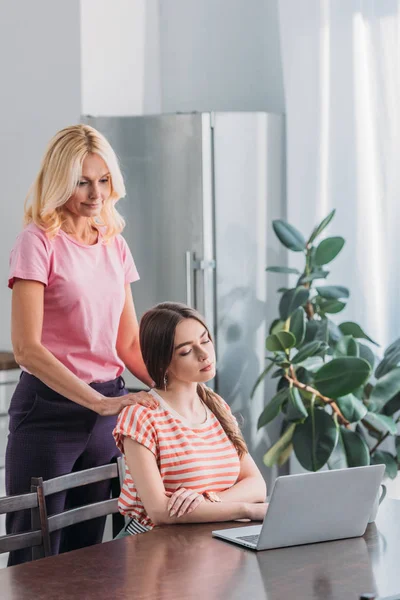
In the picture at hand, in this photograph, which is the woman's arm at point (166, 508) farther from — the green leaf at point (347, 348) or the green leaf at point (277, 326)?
the green leaf at point (277, 326)

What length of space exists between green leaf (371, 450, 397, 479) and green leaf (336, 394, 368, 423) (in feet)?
0.85

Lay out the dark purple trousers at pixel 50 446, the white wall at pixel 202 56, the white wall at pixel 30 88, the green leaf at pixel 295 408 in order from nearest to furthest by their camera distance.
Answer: the dark purple trousers at pixel 50 446, the green leaf at pixel 295 408, the white wall at pixel 30 88, the white wall at pixel 202 56

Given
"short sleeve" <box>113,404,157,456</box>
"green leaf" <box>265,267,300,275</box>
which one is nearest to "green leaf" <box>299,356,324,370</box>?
"green leaf" <box>265,267,300,275</box>

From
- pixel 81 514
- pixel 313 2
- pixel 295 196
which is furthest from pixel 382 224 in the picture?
pixel 81 514

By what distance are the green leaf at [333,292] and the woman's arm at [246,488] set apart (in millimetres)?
1607

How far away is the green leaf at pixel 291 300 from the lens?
3.67 metres

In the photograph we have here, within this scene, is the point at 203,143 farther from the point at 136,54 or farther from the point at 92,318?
the point at 92,318

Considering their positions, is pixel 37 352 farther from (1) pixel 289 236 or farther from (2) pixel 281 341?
(1) pixel 289 236

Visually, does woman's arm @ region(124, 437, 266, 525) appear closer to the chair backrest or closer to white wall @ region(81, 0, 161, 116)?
the chair backrest

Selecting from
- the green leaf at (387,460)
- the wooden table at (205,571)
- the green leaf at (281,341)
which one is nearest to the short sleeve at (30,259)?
the wooden table at (205,571)

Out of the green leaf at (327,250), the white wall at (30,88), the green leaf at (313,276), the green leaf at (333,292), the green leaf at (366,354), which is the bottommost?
the green leaf at (366,354)

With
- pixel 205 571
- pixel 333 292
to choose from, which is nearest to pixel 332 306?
pixel 333 292

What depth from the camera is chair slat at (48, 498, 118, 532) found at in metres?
2.05

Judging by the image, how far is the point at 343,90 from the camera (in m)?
3.91
